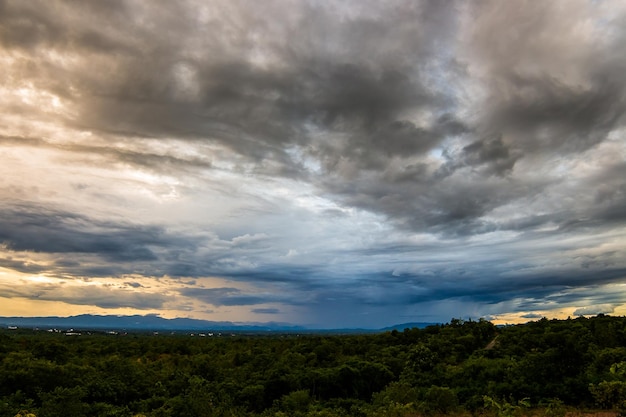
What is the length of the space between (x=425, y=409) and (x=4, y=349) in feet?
220

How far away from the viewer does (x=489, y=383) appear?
41656 millimetres

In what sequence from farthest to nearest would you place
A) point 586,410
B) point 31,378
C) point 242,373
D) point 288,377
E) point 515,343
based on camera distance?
point 515,343
point 242,373
point 288,377
point 31,378
point 586,410

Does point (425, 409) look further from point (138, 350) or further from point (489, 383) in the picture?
point (138, 350)

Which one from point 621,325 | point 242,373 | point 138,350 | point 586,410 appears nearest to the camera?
point 586,410

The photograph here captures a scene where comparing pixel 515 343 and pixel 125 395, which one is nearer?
pixel 125 395

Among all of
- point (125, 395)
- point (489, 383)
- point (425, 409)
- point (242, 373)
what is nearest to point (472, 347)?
point (489, 383)

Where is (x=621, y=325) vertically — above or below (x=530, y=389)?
above

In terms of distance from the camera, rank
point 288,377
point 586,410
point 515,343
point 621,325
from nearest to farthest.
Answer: point 586,410 < point 288,377 < point 515,343 < point 621,325

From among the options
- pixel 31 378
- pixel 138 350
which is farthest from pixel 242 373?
pixel 138 350

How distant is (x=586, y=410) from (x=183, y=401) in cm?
2963

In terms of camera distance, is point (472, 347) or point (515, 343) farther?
point (472, 347)

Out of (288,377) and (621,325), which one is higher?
(621,325)

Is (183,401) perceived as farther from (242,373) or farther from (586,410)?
(586,410)

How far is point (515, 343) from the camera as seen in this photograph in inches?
2484
